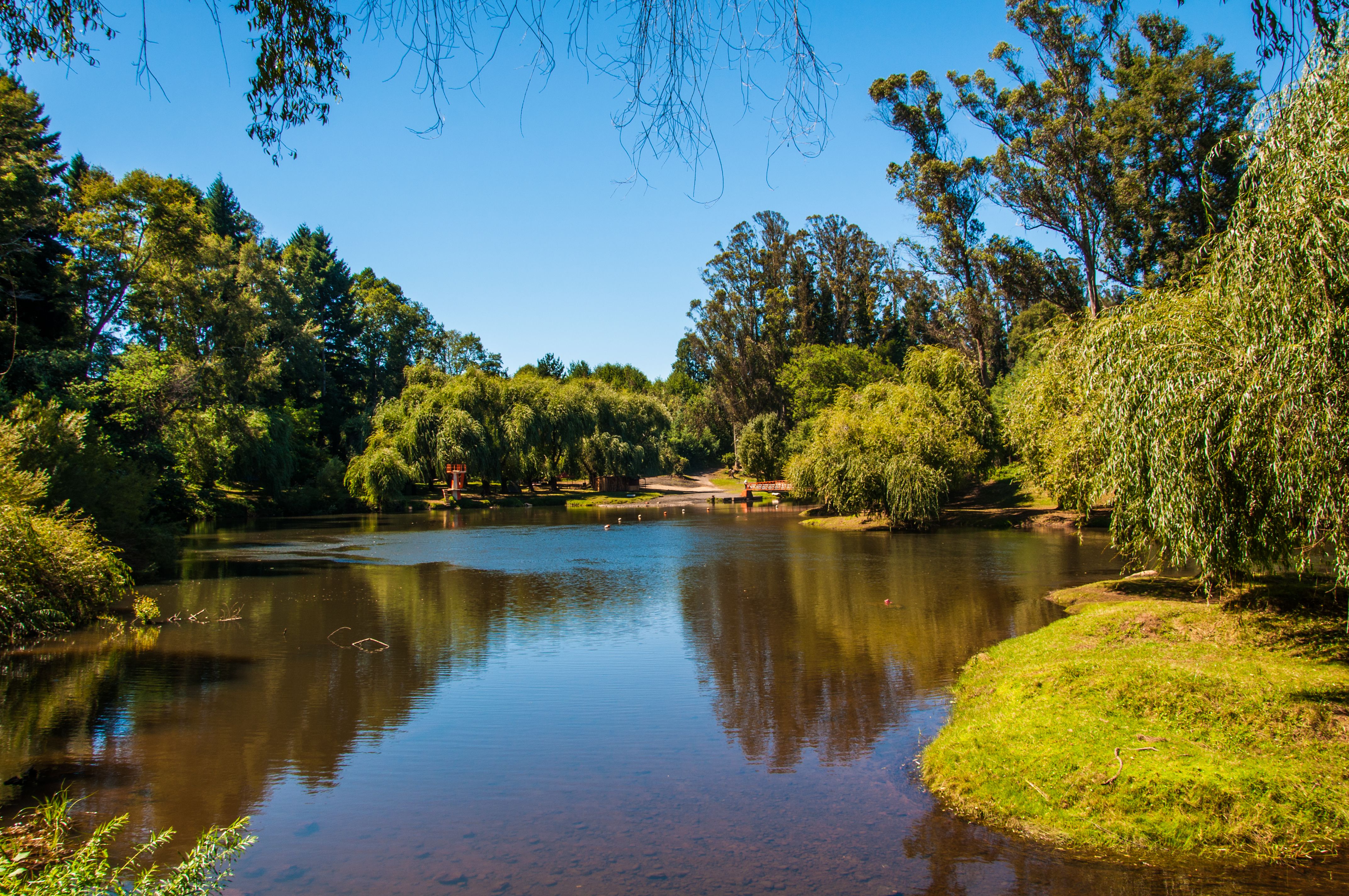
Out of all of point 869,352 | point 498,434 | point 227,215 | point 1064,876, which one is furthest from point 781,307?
point 1064,876

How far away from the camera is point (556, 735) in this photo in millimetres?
9836

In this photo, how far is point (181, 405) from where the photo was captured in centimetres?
2981

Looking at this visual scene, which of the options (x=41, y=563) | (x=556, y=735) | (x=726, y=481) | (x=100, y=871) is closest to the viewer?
(x=100, y=871)

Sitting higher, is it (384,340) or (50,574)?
(384,340)

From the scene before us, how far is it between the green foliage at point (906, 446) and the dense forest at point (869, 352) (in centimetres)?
16

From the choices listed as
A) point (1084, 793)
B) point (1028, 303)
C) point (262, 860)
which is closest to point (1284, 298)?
point (1084, 793)

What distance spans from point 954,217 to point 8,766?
44.0m

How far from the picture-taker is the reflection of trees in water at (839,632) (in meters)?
9.98

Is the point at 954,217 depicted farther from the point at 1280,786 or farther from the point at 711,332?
the point at 1280,786

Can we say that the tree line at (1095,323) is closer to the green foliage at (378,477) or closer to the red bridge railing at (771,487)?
the red bridge railing at (771,487)

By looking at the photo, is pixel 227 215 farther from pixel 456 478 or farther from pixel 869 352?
pixel 869 352

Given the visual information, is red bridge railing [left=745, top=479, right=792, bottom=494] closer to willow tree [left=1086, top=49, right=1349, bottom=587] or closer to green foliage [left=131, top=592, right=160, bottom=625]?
green foliage [left=131, top=592, right=160, bottom=625]

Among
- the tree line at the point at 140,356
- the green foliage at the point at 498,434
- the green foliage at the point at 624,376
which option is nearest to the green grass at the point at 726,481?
the green foliage at the point at 498,434

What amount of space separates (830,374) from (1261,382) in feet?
162
